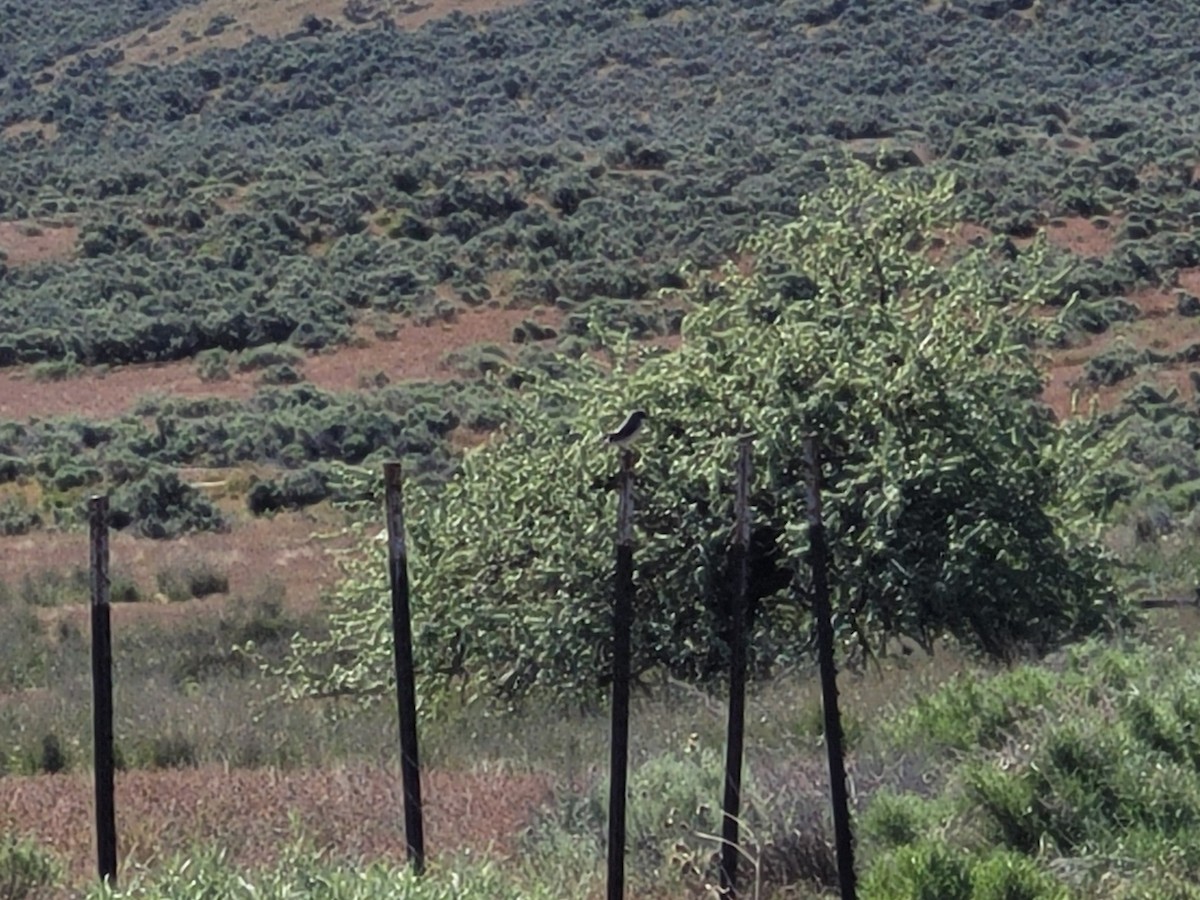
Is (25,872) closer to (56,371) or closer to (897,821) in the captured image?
(897,821)

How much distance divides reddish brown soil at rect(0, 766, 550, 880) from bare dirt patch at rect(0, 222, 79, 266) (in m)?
40.2

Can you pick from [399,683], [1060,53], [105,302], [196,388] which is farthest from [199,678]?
[1060,53]

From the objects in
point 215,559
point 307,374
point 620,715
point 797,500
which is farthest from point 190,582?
point 307,374

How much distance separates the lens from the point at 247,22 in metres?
71.9

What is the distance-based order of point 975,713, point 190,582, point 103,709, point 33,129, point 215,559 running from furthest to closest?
point 33,129
point 215,559
point 190,582
point 975,713
point 103,709

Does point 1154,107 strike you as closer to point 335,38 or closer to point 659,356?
point 335,38

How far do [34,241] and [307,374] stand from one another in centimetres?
1397

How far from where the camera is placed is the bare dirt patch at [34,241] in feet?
153

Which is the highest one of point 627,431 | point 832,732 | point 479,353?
point 627,431

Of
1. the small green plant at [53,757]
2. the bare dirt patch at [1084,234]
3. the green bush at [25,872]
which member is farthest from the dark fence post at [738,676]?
the bare dirt patch at [1084,234]

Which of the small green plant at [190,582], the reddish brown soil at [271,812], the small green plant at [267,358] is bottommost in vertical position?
the small green plant at [190,582]

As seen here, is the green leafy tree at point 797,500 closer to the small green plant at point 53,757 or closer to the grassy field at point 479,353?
the grassy field at point 479,353

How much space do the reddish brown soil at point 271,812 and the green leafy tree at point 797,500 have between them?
3.20 m

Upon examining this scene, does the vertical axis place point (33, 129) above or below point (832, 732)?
above
